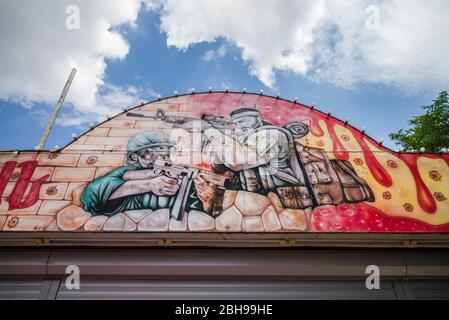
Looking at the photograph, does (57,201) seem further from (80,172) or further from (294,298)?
(294,298)

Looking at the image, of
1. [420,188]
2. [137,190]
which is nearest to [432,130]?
[420,188]

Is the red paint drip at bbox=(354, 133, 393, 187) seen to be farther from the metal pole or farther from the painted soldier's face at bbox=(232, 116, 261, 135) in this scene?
the metal pole

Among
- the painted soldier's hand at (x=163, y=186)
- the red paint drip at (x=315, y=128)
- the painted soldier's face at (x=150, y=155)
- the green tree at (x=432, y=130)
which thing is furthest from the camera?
the green tree at (x=432, y=130)

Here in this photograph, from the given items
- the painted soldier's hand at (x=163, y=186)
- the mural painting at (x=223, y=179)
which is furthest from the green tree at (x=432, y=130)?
the painted soldier's hand at (x=163, y=186)

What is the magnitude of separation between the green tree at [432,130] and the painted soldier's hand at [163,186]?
36.7ft

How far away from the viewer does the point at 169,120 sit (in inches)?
194

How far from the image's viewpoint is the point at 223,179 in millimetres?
4086

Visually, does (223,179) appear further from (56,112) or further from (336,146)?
(56,112)

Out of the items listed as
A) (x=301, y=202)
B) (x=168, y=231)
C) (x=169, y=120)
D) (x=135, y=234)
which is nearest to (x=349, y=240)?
(x=301, y=202)

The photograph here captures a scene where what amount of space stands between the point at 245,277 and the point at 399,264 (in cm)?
208

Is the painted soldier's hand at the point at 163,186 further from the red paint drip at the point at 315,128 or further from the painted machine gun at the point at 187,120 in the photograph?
the red paint drip at the point at 315,128

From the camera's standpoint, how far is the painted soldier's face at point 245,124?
4793 mm

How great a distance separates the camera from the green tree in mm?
10758

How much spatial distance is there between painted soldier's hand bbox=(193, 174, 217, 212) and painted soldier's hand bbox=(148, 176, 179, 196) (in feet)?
1.02
